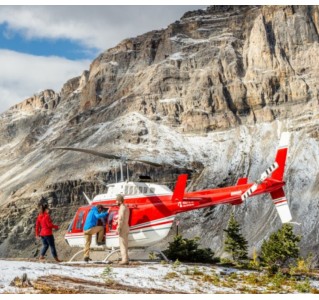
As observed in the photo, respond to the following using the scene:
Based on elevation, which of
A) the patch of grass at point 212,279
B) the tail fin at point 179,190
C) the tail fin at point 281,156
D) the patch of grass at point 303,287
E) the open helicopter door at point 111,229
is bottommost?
the patch of grass at point 303,287

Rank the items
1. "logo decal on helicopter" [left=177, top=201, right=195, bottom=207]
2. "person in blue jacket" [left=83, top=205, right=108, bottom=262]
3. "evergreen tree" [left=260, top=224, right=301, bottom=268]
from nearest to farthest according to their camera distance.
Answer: "person in blue jacket" [left=83, top=205, right=108, bottom=262] < "logo decal on helicopter" [left=177, top=201, right=195, bottom=207] < "evergreen tree" [left=260, top=224, right=301, bottom=268]

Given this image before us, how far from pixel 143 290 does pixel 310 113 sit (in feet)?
416

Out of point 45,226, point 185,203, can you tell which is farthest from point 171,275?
point 45,226

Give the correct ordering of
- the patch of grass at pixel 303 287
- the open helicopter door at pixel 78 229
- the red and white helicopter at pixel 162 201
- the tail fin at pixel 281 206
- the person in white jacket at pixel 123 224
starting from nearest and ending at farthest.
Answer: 1. the patch of grass at pixel 303 287
2. the person in white jacket at pixel 123 224
3. the tail fin at pixel 281 206
4. the red and white helicopter at pixel 162 201
5. the open helicopter door at pixel 78 229

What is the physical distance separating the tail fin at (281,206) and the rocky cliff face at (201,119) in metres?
Result: 85.4

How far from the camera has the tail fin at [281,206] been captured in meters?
22.0

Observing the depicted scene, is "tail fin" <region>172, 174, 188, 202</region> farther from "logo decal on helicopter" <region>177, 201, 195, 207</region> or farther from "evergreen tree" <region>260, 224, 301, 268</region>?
"evergreen tree" <region>260, 224, 301, 268</region>

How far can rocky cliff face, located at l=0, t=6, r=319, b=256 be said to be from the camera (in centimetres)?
12838

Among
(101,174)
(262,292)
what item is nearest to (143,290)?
(262,292)

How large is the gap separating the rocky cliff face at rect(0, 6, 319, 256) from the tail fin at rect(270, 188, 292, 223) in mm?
85363

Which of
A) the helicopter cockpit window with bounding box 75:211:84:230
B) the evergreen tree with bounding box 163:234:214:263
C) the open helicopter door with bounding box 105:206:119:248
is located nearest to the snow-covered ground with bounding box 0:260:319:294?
the open helicopter door with bounding box 105:206:119:248

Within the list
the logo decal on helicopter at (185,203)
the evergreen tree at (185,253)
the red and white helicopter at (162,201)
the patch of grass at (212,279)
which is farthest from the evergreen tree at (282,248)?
the patch of grass at (212,279)

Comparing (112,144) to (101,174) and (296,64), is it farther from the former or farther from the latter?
(296,64)

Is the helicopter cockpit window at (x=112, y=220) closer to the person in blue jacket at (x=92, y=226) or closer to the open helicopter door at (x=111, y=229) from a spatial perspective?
the open helicopter door at (x=111, y=229)
